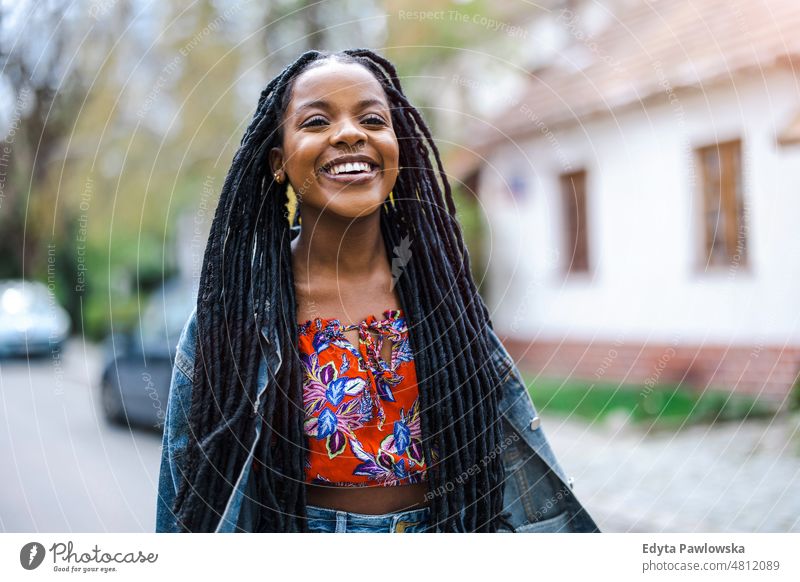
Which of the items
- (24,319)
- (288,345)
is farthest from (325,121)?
(24,319)

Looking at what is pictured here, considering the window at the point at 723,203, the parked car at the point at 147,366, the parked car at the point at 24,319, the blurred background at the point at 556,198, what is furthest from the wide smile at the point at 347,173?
the parked car at the point at 24,319

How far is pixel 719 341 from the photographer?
8.32m

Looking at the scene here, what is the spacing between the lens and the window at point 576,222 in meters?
10.1

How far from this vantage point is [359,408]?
1.77 meters

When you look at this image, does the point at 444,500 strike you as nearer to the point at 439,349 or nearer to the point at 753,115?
the point at 439,349

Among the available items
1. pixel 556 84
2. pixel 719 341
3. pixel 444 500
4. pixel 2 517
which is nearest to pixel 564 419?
pixel 719 341

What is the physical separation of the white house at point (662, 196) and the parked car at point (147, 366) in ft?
11.7

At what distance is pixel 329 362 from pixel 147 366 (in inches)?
248

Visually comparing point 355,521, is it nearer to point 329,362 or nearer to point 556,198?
point 329,362

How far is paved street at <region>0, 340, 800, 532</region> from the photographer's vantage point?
478 cm

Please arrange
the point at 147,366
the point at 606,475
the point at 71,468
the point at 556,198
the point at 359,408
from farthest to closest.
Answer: the point at 556,198 → the point at 147,366 → the point at 71,468 → the point at 606,475 → the point at 359,408

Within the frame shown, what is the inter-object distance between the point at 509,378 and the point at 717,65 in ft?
21.0

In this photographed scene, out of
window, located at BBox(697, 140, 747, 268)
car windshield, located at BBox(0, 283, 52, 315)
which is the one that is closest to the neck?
window, located at BBox(697, 140, 747, 268)

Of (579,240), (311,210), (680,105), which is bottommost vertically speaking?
(311,210)
